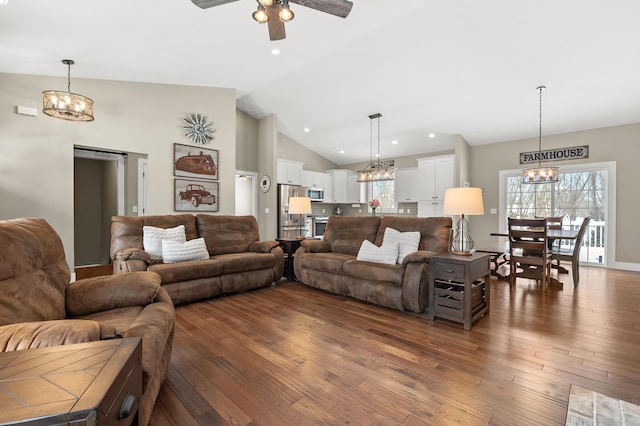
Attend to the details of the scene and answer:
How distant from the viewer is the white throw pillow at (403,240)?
11.4 feet

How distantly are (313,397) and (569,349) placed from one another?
204cm

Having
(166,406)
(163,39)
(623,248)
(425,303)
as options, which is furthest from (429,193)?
(166,406)

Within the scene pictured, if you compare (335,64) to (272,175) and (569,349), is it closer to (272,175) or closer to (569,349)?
(272,175)

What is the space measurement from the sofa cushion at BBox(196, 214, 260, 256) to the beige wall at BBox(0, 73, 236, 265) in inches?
50.0

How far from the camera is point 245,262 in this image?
3.86 metres

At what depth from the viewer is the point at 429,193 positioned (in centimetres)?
728

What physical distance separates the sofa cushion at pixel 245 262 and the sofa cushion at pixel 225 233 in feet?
0.63

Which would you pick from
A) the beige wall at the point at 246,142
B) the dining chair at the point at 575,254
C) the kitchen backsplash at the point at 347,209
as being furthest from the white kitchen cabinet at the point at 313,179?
the dining chair at the point at 575,254

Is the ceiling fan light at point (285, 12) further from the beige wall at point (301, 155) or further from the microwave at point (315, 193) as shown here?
the microwave at point (315, 193)

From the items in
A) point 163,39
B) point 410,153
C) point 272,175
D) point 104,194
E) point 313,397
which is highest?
point 163,39

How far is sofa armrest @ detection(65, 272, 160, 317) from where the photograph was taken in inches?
72.1

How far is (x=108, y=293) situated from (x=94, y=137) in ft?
11.7

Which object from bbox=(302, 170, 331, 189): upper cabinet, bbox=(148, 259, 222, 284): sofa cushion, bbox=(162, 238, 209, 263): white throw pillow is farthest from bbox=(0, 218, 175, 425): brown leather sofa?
bbox=(302, 170, 331, 189): upper cabinet

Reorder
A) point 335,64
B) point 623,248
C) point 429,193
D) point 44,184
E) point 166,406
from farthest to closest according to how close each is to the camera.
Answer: point 429,193 < point 623,248 < point 335,64 < point 44,184 < point 166,406
